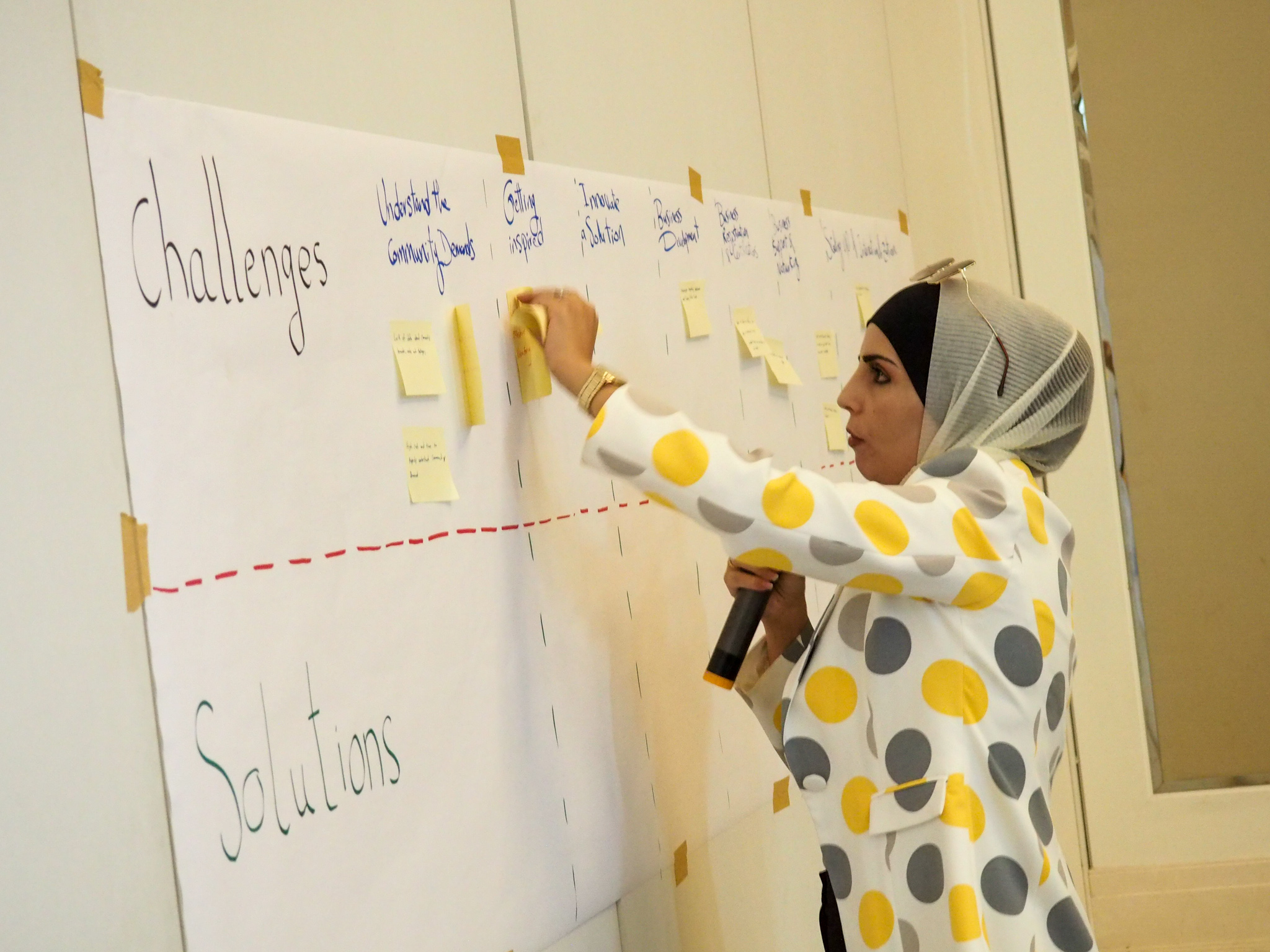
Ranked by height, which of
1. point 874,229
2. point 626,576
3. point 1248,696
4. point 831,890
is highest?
point 874,229

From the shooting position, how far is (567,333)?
133cm

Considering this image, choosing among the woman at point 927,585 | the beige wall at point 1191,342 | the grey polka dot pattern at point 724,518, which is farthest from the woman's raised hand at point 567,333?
the beige wall at point 1191,342

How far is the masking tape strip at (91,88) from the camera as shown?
0.94m

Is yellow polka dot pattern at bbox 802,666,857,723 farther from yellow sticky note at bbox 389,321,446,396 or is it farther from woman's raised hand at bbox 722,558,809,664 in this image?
yellow sticky note at bbox 389,321,446,396

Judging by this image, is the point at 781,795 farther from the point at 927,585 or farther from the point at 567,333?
the point at 567,333

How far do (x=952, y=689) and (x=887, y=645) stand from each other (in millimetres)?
85

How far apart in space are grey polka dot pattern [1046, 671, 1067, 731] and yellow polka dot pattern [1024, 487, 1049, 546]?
0.57ft

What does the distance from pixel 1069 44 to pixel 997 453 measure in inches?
87.2

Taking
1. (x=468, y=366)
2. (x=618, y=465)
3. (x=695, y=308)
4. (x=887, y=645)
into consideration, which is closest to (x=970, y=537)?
(x=887, y=645)

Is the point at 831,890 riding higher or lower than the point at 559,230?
lower

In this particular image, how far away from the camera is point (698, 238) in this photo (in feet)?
5.91

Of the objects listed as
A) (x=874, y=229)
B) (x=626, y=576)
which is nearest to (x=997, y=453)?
(x=626, y=576)

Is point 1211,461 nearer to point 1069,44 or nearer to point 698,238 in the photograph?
point 1069,44

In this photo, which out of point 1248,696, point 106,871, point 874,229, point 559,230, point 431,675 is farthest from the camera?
point 1248,696
